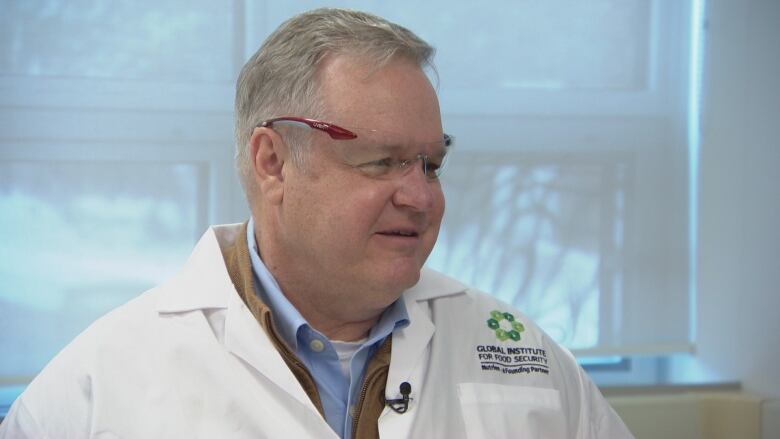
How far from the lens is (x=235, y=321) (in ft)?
4.66

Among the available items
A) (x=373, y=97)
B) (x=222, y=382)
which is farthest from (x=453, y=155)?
(x=222, y=382)

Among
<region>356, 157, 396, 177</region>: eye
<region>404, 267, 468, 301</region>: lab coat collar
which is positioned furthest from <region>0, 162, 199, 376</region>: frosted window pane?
<region>356, 157, 396, 177</region>: eye

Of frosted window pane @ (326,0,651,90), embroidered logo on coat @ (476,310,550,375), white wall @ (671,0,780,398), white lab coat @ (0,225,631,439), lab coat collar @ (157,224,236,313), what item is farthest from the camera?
white wall @ (671,0,780,398)

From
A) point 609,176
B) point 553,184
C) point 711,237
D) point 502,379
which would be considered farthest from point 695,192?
point 502,379

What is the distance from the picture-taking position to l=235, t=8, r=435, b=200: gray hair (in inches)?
55.8

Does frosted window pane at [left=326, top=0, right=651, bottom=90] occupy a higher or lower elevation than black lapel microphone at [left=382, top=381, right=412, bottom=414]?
higher

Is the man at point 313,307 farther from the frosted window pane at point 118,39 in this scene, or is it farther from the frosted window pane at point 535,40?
the frosted window pane at point 535,40

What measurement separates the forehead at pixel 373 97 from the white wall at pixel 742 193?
51.2 inches

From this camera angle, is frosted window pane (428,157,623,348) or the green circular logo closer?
the green circular logo

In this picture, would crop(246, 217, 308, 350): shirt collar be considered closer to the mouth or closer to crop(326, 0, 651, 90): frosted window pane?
the mouth

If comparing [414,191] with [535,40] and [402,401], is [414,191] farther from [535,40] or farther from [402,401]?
[535,40]

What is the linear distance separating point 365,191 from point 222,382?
39 centimetres

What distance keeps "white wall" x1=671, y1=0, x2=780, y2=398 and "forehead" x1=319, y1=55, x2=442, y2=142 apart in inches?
51.2

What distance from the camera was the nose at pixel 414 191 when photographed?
4.57 ft
